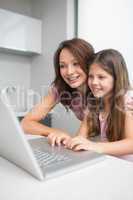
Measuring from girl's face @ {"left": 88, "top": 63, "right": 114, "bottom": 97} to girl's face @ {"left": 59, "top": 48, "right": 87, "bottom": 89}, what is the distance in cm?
13

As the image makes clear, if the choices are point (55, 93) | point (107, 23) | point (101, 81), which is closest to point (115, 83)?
point (101, 81)

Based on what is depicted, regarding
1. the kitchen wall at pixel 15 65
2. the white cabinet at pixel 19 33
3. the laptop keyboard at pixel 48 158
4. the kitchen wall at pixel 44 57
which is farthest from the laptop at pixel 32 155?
the kitchen wall at pixel 15 65

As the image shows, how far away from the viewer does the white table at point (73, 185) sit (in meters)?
0.41

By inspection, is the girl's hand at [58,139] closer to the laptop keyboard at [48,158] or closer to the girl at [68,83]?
the laptop keyboard at [48,158]

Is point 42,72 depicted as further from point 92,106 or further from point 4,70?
point 92,106

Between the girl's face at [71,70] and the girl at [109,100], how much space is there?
0.39 feet

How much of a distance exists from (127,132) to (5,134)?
561 millimetres

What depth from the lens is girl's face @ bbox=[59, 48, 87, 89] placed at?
4.12 ft

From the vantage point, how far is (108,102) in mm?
1145

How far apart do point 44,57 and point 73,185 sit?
84.8 inches

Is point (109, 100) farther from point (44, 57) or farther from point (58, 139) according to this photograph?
point (44, 57)

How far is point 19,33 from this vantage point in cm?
230

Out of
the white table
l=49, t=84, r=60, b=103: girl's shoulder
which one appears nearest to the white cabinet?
l=49, t=84, r=60, b=103: girl's shoulder

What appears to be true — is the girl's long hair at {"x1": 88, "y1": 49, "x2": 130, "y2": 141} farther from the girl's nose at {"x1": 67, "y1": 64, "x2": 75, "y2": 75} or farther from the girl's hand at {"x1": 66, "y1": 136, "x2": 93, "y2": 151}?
the girl's hand at {"x1": 66, "y1": 136, "x2": 93, "y2": 151}
